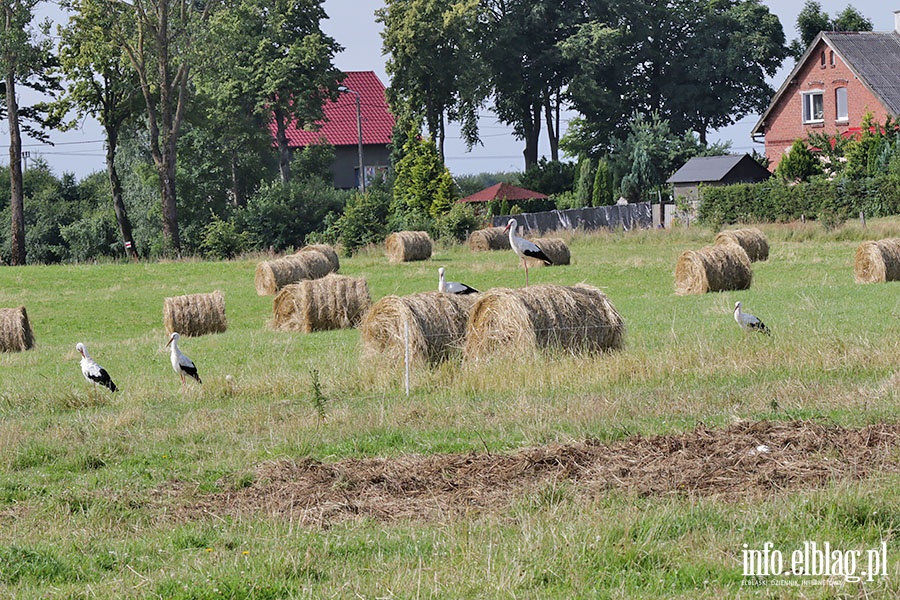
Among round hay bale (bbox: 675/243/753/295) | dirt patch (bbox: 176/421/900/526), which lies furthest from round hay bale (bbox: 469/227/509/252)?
dirt patch (bbox: 176/421/900/526)

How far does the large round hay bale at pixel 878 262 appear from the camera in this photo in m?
27.3

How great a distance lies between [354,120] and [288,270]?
51.1 metres

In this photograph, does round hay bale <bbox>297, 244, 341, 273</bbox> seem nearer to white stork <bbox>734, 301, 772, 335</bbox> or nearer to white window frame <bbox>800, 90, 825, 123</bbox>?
white stork <bbox>734, 301, 772, 335</bbox>

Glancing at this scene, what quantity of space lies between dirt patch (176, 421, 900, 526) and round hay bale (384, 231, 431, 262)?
1319 inches

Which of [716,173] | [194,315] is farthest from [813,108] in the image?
[194,315]

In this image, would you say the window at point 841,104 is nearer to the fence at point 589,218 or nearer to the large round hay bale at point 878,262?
the fence at point 589,218

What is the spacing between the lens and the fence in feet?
216

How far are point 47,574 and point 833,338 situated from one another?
1097cm

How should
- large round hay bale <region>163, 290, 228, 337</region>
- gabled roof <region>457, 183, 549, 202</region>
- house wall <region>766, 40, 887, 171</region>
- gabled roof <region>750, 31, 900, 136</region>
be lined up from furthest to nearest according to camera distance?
gabled roof <region>457, 183, 549, 202</region> < house wall <region>766, 40, 887, 171</region> < gabled roof <region>750, 31, 900, 136</region> < large round hay bale <region>163, 290, 228, 337</region>

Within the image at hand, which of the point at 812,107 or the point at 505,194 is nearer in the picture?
the point at 812,107

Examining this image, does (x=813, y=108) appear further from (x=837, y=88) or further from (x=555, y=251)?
(x=555, y=251)

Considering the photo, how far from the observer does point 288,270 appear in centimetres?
3503

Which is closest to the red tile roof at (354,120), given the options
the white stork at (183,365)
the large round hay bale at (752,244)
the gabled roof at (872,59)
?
the gabled roof at (872,59)

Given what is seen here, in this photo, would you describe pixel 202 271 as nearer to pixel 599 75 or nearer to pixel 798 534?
pixel 798 534
